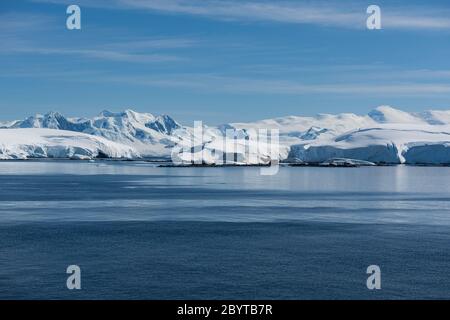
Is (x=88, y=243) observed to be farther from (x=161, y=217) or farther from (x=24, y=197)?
(x=24, y=197)

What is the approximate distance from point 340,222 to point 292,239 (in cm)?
988

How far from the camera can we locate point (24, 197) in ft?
219

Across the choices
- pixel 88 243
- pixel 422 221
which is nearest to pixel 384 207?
pixel 422 221

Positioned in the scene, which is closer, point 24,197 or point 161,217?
point 161,217

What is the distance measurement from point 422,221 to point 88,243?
24771 millimetres

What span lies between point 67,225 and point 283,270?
65.5 ft
